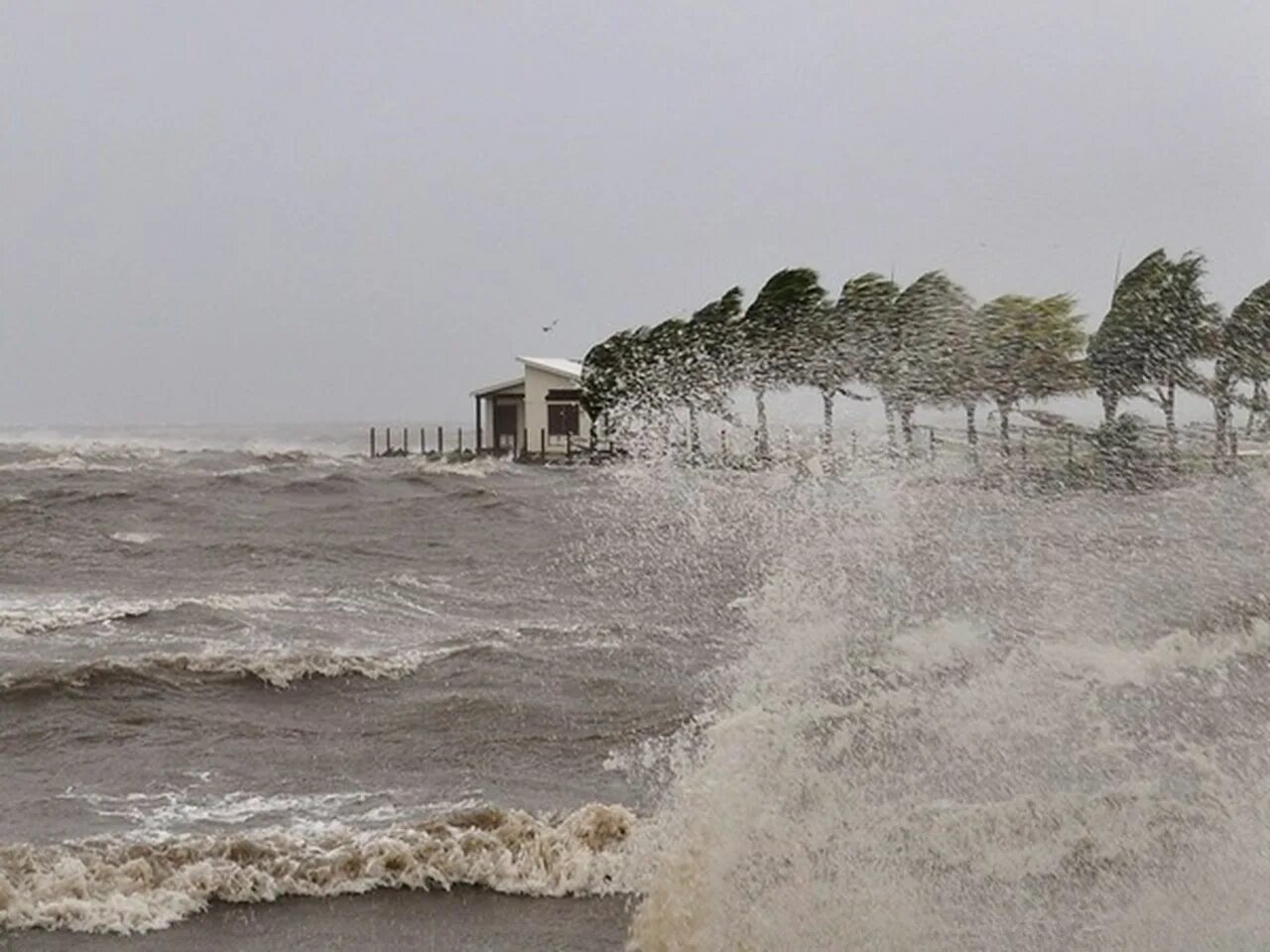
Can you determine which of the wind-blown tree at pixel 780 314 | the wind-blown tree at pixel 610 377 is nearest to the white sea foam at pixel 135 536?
the wind-blown tree at pixel 780 314

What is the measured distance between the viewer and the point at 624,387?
1993 inches

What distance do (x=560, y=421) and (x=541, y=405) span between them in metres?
0.87

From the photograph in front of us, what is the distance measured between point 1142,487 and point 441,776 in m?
9.03

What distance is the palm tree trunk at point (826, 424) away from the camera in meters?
16.7

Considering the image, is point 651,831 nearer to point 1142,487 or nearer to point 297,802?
point 297,802

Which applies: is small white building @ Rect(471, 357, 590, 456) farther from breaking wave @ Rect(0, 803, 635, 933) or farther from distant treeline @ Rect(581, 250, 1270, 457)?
breaking wave @ Rect(0, 803, 635, 933)

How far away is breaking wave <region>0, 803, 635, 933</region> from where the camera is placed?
619cm

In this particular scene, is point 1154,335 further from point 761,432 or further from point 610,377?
point 610,377

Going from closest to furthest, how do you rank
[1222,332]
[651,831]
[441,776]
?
[651,831]
[441,776]
[1222,332]

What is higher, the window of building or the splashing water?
the window of building

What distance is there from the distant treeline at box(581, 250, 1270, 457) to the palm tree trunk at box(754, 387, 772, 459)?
61 millimetres

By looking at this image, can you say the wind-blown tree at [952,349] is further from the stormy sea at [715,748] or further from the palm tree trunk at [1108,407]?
the stormy sea at [715,748]

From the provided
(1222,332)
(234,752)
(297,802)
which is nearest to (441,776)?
(297,802)

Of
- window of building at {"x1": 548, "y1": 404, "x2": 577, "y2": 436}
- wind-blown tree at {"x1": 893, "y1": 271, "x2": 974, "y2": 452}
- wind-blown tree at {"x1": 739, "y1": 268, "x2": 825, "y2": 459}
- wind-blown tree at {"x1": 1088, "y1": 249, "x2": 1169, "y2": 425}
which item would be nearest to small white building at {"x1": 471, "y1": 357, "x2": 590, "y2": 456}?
window of building at {"x1": 548, "y1": 404, "x2": 577, "y2": 436}
